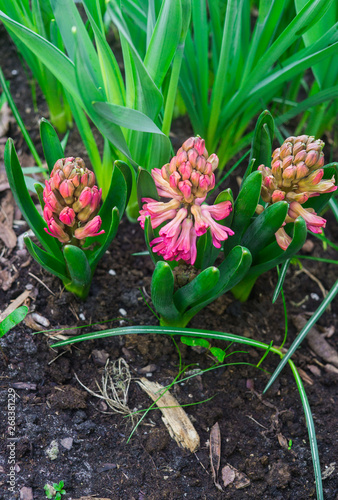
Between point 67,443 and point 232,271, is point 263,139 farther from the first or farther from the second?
point 67,443

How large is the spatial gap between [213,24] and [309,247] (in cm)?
103

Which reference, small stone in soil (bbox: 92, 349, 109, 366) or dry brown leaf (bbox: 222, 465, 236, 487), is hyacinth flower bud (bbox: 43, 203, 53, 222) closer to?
small stone in soil (bbox: 92, 349, 109, 366)

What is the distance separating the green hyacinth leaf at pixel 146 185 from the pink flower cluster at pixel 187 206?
0.07m

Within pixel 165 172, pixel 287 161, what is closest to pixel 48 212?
pixel 165 172

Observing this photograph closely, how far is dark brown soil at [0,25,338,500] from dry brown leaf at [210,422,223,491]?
0.02 m

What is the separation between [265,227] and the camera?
127 centimetres

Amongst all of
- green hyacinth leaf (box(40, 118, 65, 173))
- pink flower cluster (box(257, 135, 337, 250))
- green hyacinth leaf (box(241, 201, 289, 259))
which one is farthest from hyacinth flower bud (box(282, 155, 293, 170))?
green hyacinth leaf (box(40, 118, 65, 173))

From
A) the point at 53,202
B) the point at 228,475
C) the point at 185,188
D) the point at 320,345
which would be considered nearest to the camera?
the point at 185,188

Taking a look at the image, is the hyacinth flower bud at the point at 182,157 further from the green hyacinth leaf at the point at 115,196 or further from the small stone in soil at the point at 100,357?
the small stone in soil at the point at 100,357

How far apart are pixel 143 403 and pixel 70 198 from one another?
0.69 meters

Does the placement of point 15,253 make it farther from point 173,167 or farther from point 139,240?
point 173,167

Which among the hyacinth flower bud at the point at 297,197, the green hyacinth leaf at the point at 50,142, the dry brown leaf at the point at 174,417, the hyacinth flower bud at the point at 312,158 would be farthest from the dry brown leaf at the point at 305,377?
the green hyacinth leaf at the point at 50,142

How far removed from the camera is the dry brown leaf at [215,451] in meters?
1.32

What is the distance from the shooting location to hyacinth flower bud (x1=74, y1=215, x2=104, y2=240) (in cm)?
128
